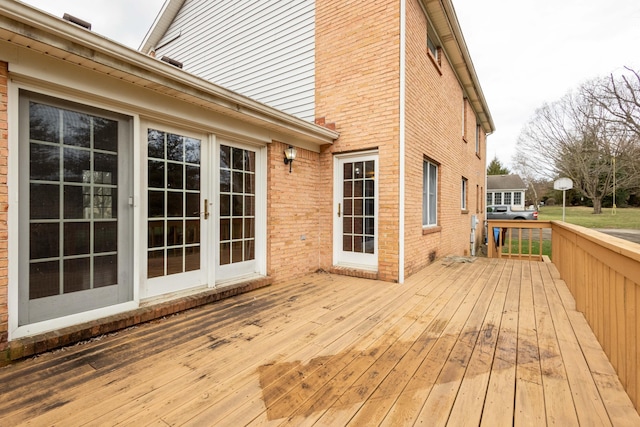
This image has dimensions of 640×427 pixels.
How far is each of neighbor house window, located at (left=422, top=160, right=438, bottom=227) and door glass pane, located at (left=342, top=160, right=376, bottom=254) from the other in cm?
148

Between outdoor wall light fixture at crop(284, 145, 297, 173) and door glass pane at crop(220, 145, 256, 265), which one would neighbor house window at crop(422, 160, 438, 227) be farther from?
door glass pane at crop(220, 145, 256, 265)

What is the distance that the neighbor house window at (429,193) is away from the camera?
5964mm

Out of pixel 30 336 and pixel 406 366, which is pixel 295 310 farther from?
pixel 30 336

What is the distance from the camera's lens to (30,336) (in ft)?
7.55

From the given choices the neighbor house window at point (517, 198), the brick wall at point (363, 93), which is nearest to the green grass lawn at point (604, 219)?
the neighbor house window at point (517, 198)

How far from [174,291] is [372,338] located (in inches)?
91.1

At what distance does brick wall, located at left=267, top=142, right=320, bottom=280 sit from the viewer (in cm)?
446

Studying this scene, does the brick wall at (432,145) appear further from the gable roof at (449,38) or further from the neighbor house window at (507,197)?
the neighbor house window at (507,197)

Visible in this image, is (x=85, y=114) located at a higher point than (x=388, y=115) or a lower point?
lower

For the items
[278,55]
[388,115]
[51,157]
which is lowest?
[51,157]

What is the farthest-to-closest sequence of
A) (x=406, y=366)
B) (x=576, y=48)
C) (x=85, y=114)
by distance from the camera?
(x=576, y=48) < (x=85, y=114) < (x=406, y=366)

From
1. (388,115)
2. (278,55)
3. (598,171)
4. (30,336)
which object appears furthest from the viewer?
(598,171)

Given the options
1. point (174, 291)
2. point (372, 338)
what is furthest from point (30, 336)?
point (372, 338)

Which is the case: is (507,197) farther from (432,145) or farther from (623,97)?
(432,145)
